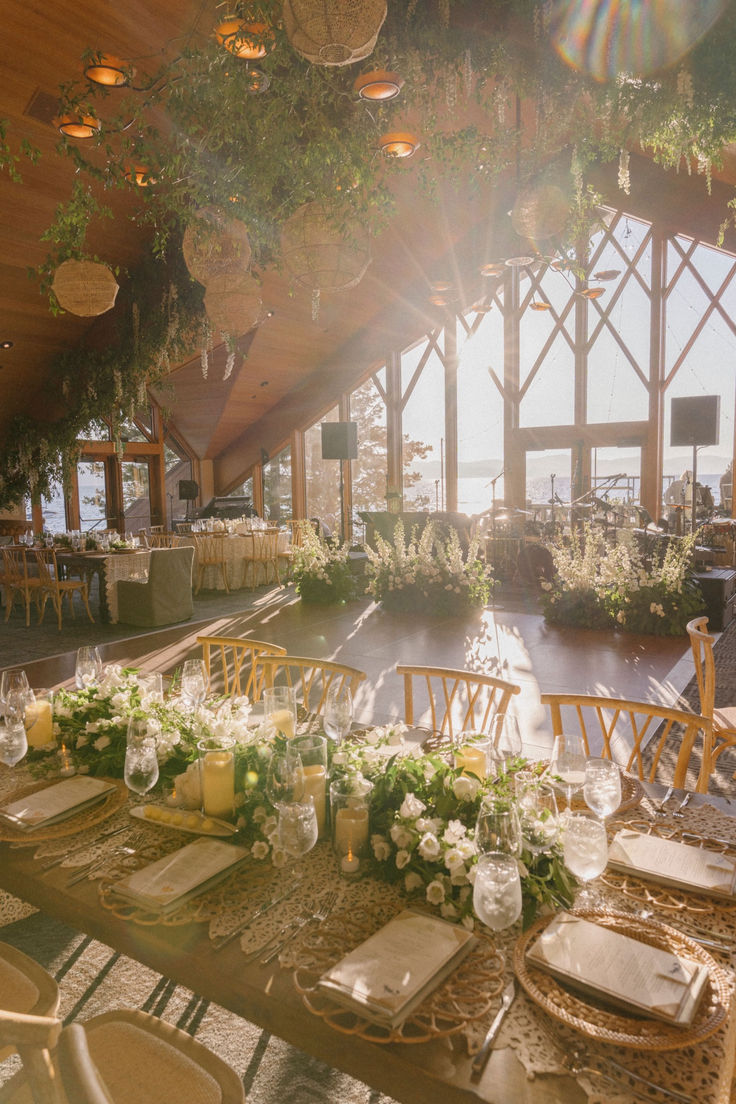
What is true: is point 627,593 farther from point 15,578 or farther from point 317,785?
point 15,578

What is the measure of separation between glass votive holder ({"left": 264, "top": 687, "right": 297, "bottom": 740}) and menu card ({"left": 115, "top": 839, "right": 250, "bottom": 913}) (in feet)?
1.25

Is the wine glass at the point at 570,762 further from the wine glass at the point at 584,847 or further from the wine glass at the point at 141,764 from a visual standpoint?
the wine glass at the point at 141,764

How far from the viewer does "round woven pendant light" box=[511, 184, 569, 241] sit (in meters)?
3.30

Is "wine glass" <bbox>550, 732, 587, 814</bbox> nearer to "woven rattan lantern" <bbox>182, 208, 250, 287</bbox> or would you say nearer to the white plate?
the white plate

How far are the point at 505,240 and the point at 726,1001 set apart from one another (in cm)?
1271

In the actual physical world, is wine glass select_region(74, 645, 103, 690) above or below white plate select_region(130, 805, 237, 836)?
above

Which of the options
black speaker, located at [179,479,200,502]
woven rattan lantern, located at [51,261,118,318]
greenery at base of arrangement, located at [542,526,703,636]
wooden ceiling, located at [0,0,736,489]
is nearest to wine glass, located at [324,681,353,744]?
wooden ceiling, located at [0,0,736,489]

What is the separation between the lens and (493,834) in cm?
116

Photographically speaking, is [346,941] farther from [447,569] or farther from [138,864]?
[447,569]

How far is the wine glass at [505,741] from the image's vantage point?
153 cm

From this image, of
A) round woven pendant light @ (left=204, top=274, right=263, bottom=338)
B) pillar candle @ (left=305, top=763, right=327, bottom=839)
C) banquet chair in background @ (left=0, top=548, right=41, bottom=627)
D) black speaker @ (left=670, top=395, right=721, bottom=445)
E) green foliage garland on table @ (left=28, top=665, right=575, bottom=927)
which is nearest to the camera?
green foliage garland on table @ (left=28, top=665, right=575, bottom=927)

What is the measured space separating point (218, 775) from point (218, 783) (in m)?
0.02

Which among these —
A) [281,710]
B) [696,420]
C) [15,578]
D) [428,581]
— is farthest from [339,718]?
[696,420]

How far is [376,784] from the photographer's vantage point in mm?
1435
